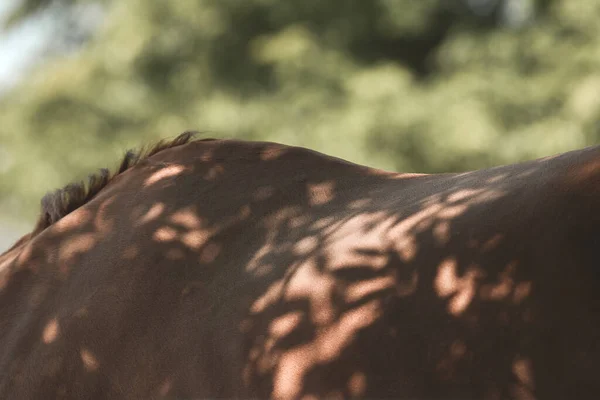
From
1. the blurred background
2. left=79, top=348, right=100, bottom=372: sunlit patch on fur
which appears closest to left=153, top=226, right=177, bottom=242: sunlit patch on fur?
left=79, top=348, right=100, bottom=372: sunlit patch on fur

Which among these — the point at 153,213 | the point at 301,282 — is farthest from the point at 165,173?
the point at 301,282

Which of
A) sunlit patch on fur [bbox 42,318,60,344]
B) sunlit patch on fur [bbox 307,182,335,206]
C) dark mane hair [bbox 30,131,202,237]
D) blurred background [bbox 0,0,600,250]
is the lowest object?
sunlit patch on fur [bbox 42,318,60,344]

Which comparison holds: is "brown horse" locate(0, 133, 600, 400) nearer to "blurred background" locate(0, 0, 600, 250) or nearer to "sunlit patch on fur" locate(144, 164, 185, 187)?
"sunlit patch on fur" locate(144, 164, 185, 187)

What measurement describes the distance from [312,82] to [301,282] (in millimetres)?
8968

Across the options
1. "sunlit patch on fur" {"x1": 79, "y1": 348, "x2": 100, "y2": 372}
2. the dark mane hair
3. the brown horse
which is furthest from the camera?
the dark mane hair

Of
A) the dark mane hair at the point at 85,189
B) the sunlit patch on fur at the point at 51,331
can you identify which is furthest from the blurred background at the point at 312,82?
the sunlit patch on fur at the point at 51,331

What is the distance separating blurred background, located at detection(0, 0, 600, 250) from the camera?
1029 cm

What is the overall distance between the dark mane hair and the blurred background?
7.13 metres

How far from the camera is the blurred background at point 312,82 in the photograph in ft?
33.8

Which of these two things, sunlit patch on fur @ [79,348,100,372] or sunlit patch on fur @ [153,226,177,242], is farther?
sunlit patch on fur @ [153,226,177,242]

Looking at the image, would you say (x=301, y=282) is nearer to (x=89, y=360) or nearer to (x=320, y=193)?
(x=320, y=193)

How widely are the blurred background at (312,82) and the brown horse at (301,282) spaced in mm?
7352

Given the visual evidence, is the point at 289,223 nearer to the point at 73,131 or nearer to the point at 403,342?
the point at 403,342

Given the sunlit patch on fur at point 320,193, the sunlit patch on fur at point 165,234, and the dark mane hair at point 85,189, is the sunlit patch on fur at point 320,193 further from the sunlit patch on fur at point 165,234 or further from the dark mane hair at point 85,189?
the dark mane hair at point 85,189
